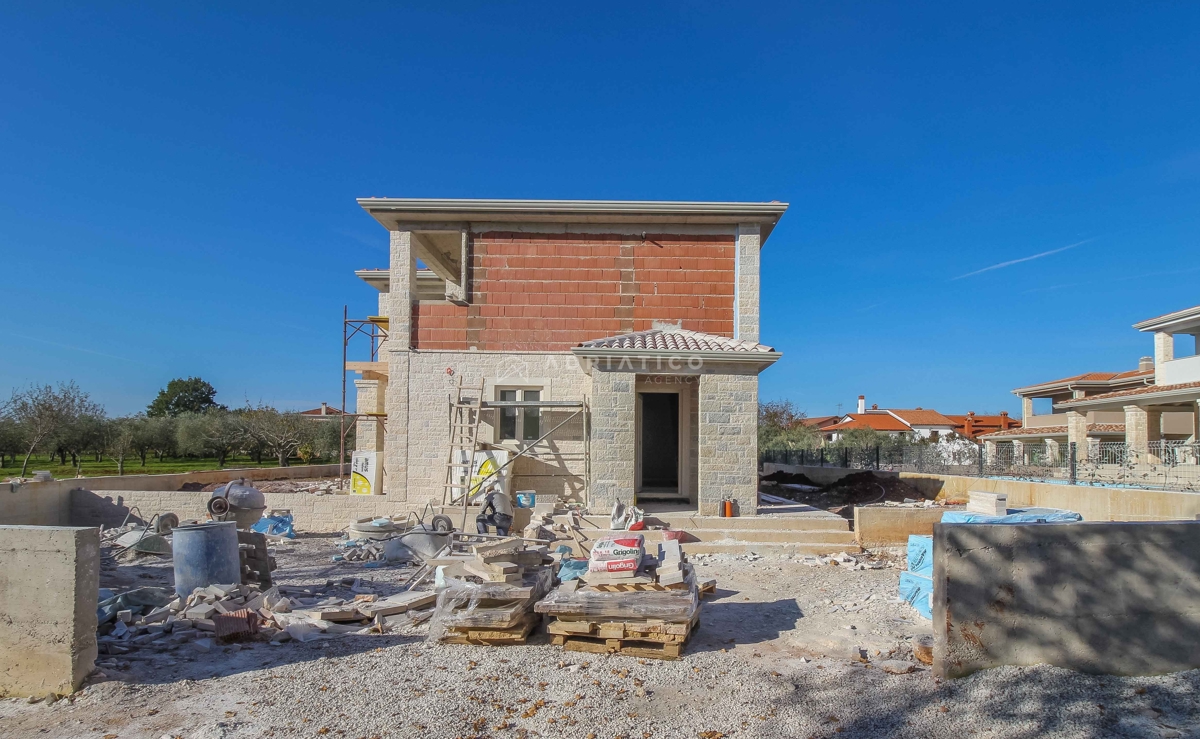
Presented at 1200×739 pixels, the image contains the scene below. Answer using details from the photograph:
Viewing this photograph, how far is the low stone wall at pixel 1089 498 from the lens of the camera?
11.8 meters

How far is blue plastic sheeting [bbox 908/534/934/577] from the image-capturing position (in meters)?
8.27

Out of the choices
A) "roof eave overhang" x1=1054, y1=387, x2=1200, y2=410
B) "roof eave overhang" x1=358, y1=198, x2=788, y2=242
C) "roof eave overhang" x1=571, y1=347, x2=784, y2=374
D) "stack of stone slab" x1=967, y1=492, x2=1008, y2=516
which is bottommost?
"stack of stone slab" x1=967, y1=492, x2=1008, y2=516

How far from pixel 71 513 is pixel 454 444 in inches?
395

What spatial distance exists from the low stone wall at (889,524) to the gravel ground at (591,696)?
5779mm

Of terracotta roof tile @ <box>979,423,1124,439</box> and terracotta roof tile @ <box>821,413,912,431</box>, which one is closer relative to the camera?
terracotta roof tile @ <box>979,423,1124,439</box>

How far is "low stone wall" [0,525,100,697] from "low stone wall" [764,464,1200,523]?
12.7 meters

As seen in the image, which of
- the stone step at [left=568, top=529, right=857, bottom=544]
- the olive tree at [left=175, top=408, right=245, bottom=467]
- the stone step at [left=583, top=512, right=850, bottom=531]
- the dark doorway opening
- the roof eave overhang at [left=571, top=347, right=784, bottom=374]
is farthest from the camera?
the olive tree at [left=175, top=408, right=245, bottom=467]

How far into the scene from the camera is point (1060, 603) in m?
5.75

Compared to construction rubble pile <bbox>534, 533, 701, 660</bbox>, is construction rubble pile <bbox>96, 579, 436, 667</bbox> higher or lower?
lower

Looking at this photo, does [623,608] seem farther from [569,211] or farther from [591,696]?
[569,211]

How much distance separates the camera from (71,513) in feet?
55.3

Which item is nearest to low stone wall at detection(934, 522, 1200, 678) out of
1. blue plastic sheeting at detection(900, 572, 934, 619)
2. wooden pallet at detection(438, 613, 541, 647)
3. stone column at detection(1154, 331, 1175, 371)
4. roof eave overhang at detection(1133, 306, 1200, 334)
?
blue plastic sheeting at detection(900, 572, 934, 619)

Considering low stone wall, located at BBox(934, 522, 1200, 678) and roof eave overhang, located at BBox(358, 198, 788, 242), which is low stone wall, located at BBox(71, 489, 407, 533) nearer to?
roof eave overhang, located at BBox(358, 198, 788, 242)

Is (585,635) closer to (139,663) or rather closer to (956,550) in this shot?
(956,550)
